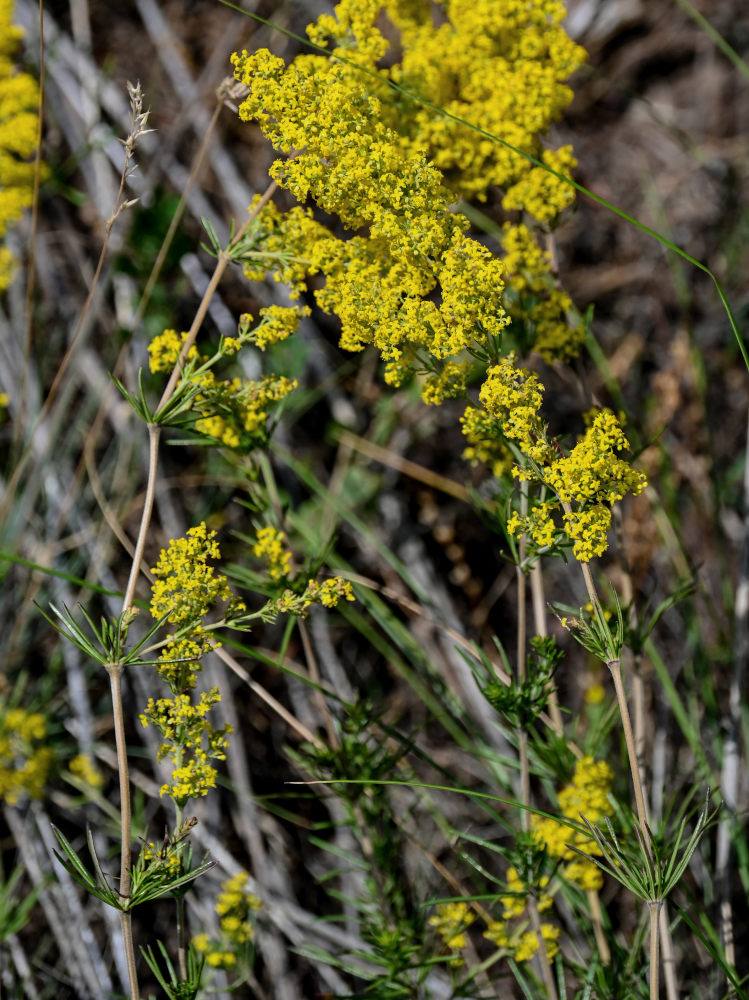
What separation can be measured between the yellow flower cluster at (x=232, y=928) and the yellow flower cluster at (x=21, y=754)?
2.97 ft

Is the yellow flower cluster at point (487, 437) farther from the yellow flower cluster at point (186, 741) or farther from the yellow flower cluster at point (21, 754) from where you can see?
the yellow flower cluster at point (21, 754)

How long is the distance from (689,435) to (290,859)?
105 inches

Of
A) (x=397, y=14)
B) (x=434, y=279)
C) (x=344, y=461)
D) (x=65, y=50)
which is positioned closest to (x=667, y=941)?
(x=434, y=279)

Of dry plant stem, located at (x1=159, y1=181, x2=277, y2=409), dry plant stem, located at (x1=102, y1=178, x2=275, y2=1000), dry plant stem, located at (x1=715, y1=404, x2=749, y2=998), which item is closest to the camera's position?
dry plant stem, located at (x1=102, y1=178, x2=275, y2=1000)

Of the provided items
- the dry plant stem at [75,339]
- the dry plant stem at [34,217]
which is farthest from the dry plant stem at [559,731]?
the dry plant stem at [34,217]

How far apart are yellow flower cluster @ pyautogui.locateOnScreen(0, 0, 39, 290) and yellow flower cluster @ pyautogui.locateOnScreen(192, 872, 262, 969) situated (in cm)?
253

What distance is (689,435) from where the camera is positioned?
13.8 feet

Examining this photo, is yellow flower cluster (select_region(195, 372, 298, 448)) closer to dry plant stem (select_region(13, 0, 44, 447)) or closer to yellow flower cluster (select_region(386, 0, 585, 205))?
yellow flower cluster (select_region(386, 0, 585, 205))

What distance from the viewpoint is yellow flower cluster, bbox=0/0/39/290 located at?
3604 mm

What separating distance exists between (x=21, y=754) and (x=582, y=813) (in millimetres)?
2237

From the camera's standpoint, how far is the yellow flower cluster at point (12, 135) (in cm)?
360

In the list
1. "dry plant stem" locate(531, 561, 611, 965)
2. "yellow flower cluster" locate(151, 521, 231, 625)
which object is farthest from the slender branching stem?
"yellow flower cluster" locate(151, 521, 231, 625)

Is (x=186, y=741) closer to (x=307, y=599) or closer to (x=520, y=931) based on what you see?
(x=307, y=599)

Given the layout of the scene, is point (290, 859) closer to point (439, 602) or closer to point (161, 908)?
point (161, 908)
